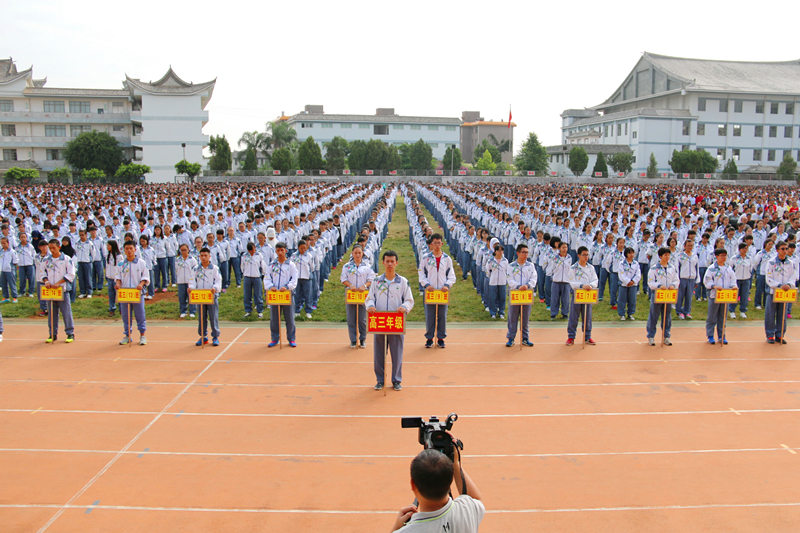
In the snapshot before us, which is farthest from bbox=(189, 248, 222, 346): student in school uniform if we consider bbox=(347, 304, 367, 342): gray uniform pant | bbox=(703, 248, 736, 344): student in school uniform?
bbox=(703, 248, 736, 344): student in school uniform

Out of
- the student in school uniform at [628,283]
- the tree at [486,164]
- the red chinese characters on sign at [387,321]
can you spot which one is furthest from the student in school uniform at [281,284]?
the tree at [486,164]

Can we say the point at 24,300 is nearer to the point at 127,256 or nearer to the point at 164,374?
the point at 127,256

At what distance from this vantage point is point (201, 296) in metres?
9.55

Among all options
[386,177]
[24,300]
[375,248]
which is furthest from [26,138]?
[375,248]

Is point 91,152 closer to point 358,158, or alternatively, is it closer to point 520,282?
point 358,158

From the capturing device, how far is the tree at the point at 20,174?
4391 cm

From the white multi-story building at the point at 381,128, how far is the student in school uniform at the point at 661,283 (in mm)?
74401

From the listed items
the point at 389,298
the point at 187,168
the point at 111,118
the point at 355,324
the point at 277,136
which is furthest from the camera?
the point at 277,136

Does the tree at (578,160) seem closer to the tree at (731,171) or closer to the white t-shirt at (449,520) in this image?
the tree at (731,171)

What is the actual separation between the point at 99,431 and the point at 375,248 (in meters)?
8.45

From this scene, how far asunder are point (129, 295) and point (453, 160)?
2429 inches

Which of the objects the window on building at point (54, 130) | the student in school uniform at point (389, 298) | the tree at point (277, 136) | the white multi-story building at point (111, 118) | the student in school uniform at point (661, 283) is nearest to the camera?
the student in school uniform at point (389, 298)

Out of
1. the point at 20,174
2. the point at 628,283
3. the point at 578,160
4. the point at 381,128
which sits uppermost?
the point at 381,128

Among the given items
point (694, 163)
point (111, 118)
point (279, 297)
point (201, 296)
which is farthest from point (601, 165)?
point (201, 296)
